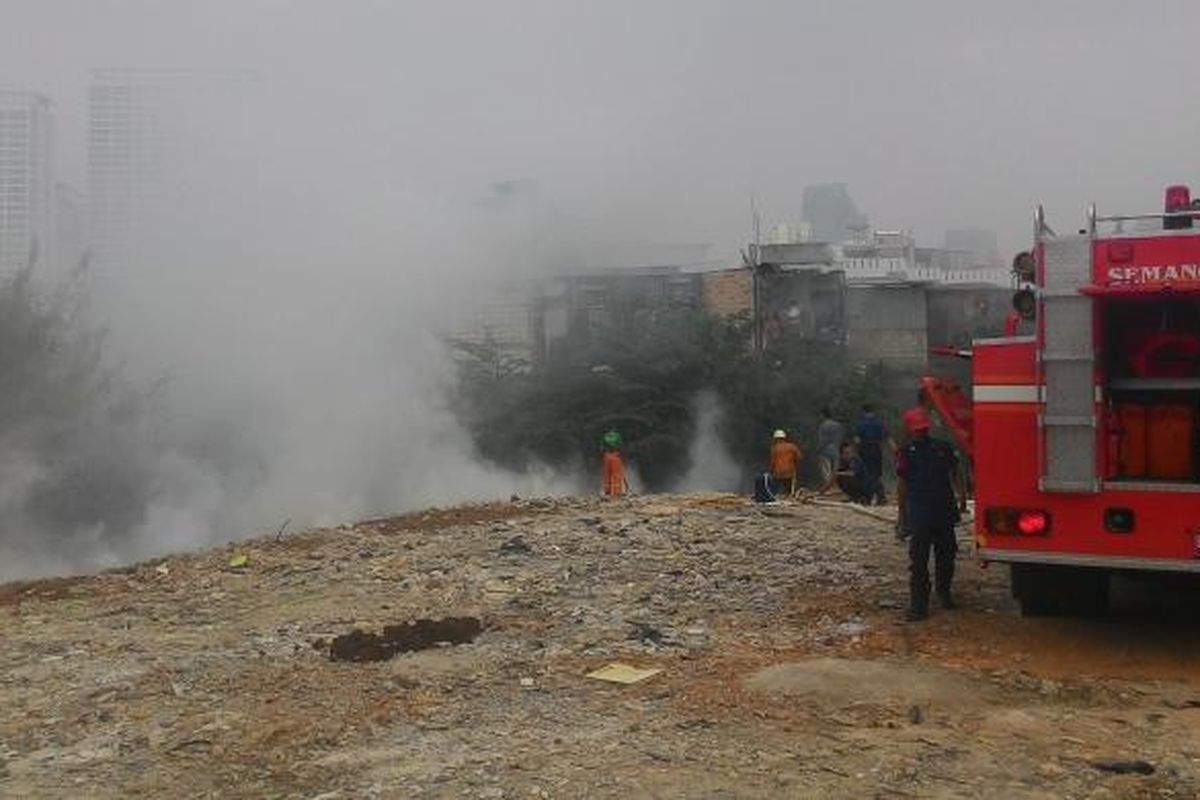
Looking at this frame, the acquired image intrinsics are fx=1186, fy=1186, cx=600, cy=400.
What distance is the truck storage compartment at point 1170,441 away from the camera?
5.62 meters

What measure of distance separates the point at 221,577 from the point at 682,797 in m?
5.40

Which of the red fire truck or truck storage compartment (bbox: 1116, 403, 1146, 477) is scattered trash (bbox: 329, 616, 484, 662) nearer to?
the red fire truck

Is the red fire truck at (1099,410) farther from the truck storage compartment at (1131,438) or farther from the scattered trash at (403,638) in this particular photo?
the scattered trash at (403,638)

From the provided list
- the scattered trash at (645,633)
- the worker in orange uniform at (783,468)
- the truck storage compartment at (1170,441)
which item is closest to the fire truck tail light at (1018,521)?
the truck storage compartment at (1170,441)

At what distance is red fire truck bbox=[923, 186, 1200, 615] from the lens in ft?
17.7

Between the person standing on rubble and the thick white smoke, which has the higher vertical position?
the person standing on rubble

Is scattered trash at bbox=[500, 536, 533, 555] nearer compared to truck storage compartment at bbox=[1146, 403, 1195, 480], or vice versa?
→ truck storage compartment at bbox=[1146, 403, 1195, 480]

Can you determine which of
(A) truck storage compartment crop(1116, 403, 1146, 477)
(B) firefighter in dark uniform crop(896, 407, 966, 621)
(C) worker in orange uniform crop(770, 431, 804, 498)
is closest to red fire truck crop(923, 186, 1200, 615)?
(A) truck storage compartment crop(1116, 403, 1146, 477)

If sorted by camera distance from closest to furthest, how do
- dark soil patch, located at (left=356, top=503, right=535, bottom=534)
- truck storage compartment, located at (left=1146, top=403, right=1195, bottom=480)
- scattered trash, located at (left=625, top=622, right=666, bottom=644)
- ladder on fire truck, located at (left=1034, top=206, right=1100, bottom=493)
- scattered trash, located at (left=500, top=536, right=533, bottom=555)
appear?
ladder on fire truck, located at (left=1034, top=206, right=1100, bottom=493)
truck storage compartment, located at (left=1146, top=403, right=1195, bottom=480)
scattered trash, located at (left=625, top=622, right=666, bottom=644)
scattered trash, located at (left=500, top=536, right=533, bottom=555)
dark soil patch, located at (left=356, top=503, right=535, bottom=534)

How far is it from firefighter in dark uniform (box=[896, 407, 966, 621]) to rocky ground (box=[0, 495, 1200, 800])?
0.26 metres

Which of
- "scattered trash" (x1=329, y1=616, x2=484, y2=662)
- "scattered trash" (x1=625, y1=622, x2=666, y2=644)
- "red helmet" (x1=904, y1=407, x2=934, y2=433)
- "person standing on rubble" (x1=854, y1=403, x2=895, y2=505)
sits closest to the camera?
"scattered trash" (x1=329, y1=616, x2=484, y2=662)

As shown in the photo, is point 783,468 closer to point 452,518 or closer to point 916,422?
point 452,518

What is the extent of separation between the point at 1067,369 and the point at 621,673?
2518mm

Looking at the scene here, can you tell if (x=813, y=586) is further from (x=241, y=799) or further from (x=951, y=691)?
(x=241, y=799)
